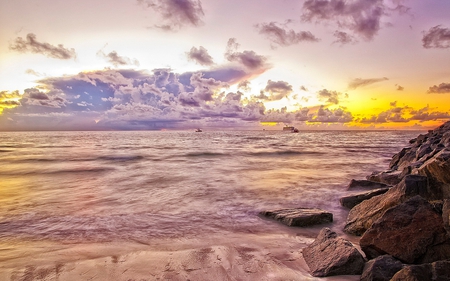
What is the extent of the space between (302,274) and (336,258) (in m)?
0.51

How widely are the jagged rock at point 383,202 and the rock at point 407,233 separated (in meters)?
0.73

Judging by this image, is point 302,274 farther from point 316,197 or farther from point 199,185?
point 199,185

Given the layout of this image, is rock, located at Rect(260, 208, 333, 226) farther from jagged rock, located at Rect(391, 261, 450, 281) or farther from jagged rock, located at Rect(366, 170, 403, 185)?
jagged rock, located at Rect(366, 170, 403, 185)

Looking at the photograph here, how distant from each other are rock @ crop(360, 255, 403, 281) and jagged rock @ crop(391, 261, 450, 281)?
337 mm

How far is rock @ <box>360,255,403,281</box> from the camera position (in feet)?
9.84

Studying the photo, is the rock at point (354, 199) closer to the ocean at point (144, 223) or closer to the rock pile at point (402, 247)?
the ocean at point (144, 223)

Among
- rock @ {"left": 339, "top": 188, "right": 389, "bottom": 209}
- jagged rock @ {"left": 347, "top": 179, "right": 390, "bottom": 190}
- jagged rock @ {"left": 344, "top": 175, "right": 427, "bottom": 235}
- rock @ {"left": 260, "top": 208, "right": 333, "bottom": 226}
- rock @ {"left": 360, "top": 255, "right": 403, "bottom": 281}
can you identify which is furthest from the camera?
jagged rock @ {"left": 347, "top": 179, "right": 390, "bottom": 190}

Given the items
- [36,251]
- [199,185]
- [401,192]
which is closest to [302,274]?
[401,192]

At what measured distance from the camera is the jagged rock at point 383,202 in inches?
183

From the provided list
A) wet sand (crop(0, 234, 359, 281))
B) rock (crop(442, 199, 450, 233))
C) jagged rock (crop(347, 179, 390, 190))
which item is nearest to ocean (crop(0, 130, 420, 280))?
wet sand (crop(0, 234, 359, 281))

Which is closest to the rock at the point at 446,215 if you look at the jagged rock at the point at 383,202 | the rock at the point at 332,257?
the jagged rock at the point at 383,202

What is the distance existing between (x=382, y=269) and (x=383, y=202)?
2.16 m

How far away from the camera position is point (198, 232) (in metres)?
5.75

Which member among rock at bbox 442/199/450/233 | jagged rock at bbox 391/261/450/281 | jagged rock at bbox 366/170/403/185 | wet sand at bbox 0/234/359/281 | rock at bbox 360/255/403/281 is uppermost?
rock at bbox 442/199/450/233
